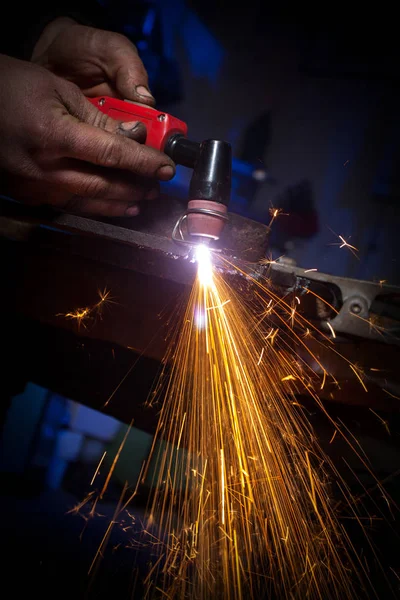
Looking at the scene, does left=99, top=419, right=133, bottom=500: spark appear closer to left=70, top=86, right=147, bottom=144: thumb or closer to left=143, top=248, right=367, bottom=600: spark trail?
left=143, top=248, right=367, bottom=600: spark trail

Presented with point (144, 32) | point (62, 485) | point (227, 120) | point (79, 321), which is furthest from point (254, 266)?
point (144, 32)

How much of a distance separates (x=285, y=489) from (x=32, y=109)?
6.60 feet

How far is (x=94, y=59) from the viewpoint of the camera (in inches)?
80.4

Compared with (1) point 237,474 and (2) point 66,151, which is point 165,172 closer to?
(2) point 66,151

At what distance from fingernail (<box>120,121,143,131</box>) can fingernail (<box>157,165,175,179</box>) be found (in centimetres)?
23

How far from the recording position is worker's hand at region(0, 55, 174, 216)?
4.40 ft

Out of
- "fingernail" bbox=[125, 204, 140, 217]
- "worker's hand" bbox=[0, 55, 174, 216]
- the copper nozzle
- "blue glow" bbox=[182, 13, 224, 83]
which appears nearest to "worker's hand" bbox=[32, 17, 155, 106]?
"worker's hand" bbox=[0, 55, 174, 216]

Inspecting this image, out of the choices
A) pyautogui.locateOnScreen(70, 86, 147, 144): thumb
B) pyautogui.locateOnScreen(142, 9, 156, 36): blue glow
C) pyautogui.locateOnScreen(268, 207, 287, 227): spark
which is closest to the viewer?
pyautogui.locateOnScreen(70, 86, 147, 144): thumb

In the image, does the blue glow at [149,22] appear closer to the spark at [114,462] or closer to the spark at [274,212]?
the spark at [274,212]

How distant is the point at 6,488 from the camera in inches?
54.4

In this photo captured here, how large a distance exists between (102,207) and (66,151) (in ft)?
0.95

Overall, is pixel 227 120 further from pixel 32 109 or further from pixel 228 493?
pixel 228 493

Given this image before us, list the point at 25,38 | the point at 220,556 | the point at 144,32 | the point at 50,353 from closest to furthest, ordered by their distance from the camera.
Answer: the point at 220,556
the point at 50,353
the point at 25,38
the point at 144,32

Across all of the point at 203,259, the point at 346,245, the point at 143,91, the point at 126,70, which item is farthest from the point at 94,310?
the point at 346,245
